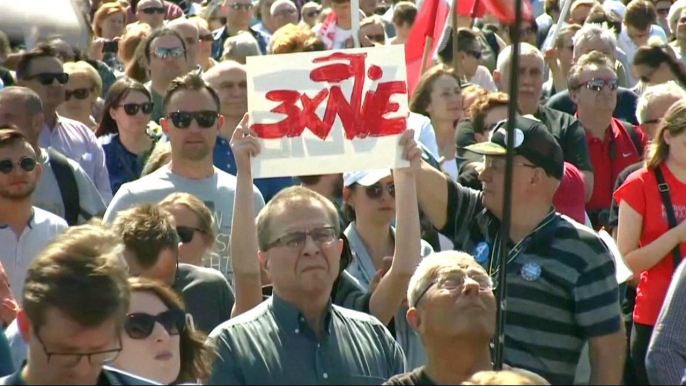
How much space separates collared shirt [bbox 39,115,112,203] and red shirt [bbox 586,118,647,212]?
2714 mm

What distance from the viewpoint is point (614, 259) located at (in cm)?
560

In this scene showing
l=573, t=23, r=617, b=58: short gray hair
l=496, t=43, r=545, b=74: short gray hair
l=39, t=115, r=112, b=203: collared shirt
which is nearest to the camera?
l=39, t=115, r=112, b=203: collared shirt

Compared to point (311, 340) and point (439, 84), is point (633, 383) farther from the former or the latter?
point (439, 84)

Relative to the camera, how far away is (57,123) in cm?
787

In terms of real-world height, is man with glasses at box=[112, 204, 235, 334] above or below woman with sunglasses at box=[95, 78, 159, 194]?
above

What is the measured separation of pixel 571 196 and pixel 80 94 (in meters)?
3.60

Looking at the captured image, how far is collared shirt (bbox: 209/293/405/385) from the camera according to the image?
14.7 feet

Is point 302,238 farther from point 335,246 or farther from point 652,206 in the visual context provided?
point 652,206

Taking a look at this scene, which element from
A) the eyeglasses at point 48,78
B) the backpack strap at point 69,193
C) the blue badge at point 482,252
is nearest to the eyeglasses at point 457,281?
the blue badge at point 482,252

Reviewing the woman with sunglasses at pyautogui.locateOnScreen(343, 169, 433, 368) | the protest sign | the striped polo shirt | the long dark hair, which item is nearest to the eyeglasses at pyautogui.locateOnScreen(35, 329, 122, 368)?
the striped polo shirt

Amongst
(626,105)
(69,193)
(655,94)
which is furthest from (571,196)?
(626,105)

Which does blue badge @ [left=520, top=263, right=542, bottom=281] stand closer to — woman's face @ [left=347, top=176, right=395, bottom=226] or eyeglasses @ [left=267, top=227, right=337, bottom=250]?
eyeglasses @ [left=267, top=227, right=337, bottom=250]

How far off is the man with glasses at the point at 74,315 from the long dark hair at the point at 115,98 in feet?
15.8

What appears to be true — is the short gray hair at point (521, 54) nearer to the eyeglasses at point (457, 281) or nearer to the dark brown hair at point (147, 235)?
the dark brown hair at point (147, 235)
